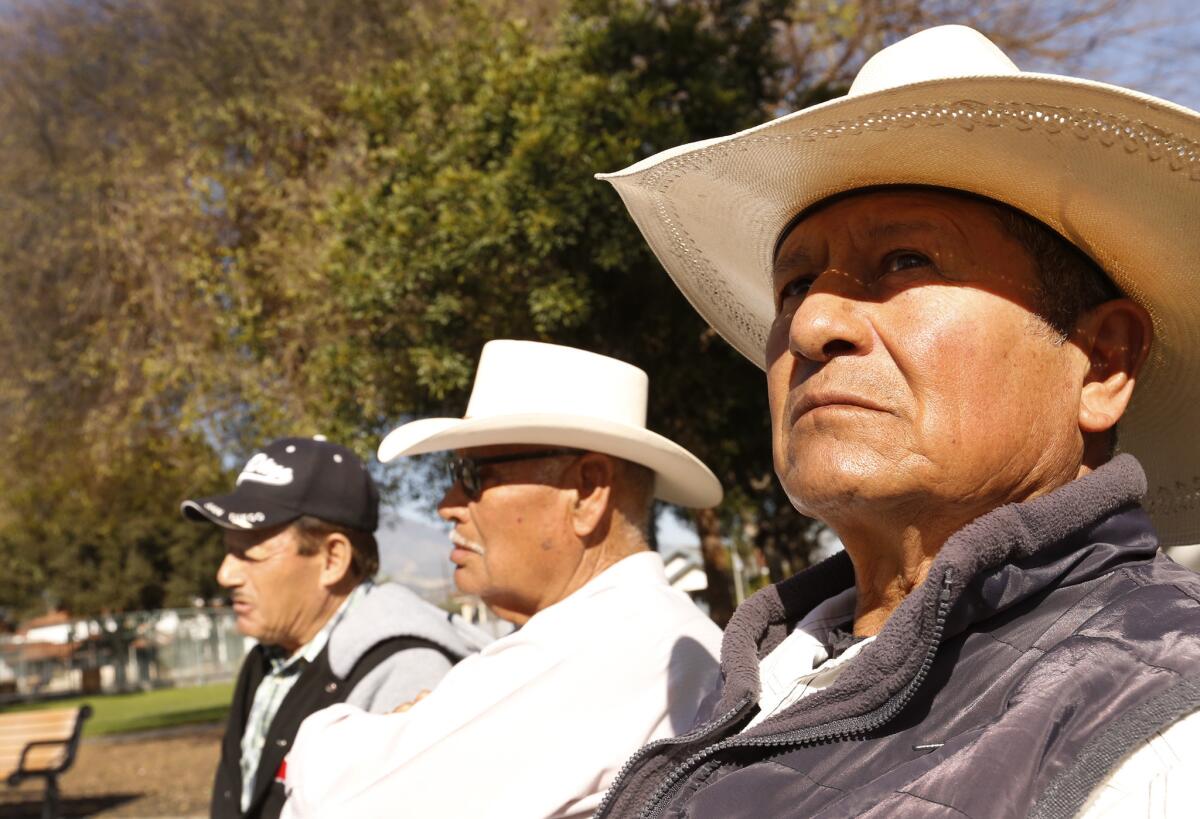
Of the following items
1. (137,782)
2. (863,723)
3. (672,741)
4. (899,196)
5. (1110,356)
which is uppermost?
(899,196)

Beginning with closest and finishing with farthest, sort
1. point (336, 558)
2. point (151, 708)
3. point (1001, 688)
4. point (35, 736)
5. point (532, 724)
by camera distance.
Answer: point (1001, 688) → point (532, 724) → point (336, 558) → point (35, 736) → point (151, 708)

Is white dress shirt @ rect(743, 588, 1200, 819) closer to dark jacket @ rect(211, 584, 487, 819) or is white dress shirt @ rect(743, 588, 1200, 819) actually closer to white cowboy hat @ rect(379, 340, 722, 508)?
white cowboy hat @ rect(379, 340, 722, 508)

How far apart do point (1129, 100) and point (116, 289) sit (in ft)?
43.9

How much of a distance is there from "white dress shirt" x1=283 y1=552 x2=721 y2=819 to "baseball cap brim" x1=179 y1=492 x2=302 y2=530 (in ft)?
4.89

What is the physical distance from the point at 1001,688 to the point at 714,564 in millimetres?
8853

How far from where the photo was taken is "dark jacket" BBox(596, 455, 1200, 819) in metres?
1.26

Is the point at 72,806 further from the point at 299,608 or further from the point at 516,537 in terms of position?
the point at 516,537

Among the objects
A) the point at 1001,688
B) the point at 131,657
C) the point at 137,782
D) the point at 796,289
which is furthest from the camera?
the point at 131,657

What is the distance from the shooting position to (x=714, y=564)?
10.2m

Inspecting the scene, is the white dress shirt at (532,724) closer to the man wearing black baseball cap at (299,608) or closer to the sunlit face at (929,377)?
the sunlit face at (929,377)

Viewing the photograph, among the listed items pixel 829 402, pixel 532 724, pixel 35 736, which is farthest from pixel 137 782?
pixel 829 402

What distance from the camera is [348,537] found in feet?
14.2

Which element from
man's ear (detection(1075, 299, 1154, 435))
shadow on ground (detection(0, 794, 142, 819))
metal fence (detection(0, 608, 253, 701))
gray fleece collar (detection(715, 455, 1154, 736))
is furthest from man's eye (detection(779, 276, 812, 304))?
metal fence (detection(0, 608, 253, 701))

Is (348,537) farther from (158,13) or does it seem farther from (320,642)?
(158,13)
